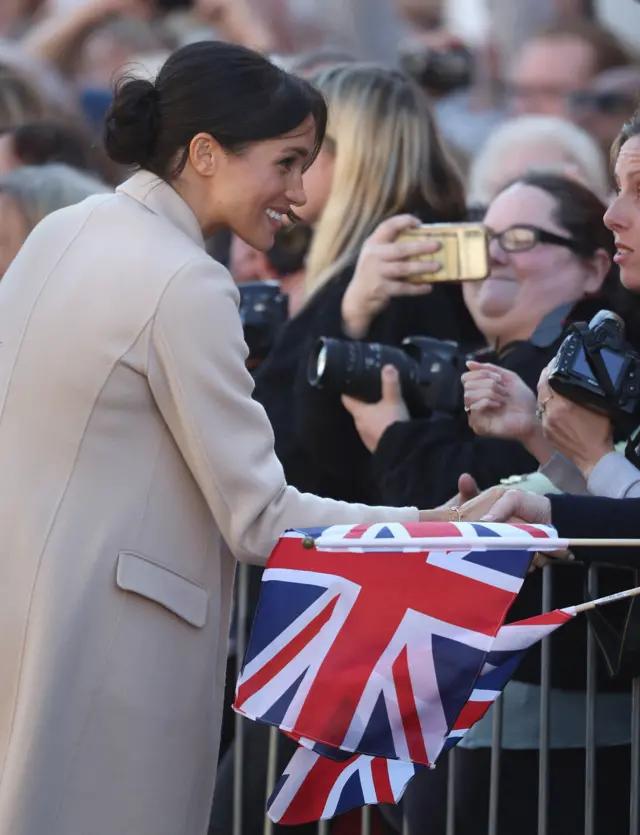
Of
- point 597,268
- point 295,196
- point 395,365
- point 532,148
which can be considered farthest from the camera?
point 532,148

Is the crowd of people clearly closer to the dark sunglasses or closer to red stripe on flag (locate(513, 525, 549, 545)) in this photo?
red stripe on flag (locate(513, 525, 549, 545))

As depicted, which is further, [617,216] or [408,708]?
[617,216]

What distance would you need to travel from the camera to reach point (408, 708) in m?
2.89

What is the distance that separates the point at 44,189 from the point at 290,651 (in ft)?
8.38

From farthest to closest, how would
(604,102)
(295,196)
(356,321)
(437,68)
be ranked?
(437,68) < (604,102) < (356,321) < (295,196)

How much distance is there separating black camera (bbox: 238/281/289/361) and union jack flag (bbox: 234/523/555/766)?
148 cm

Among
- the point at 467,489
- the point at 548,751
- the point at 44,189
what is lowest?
the point at 548,751

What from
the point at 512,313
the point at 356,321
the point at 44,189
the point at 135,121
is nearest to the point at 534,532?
the point at 135,121

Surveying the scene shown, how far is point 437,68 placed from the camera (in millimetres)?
6832

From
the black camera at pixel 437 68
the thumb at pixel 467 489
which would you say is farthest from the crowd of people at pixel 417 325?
the black camera at pixel 437 68

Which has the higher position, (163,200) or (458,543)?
(163,200)

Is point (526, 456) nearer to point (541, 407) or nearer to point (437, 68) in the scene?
point (541, 407)

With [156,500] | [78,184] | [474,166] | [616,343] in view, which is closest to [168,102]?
[156,500]

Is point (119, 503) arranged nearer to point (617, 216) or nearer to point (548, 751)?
point (548, 751)
